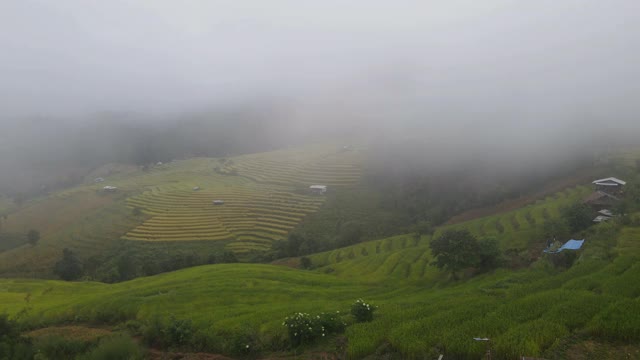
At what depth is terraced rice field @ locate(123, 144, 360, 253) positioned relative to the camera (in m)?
78.4

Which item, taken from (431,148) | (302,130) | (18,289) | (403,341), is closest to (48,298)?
(18,289)

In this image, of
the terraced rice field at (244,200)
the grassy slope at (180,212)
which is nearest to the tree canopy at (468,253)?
the terraced rice field at (244,200)

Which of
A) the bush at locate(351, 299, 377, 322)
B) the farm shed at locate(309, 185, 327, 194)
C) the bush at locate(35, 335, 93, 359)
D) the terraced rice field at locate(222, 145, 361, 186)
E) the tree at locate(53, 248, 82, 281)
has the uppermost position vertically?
the bush at locate(351, 299, 377, 322)

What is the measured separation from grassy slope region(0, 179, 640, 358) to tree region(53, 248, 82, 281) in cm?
1408

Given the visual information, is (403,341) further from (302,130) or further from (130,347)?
(302,130)

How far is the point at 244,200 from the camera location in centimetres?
9431

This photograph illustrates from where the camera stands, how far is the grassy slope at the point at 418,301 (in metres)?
13.4

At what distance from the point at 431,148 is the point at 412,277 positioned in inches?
3900

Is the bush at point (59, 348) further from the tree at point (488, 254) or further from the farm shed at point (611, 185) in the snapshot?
the farm shed at point (611, 185)

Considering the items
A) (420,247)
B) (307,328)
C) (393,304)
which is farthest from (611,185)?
(307,328)

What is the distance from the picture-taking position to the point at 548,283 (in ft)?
66.2

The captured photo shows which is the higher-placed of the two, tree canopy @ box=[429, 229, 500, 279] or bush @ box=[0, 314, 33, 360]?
bush @ box=[0, 314, 33, 360]

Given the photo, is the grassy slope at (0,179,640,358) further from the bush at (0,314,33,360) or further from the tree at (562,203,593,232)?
the bush at (0,314,33,360)

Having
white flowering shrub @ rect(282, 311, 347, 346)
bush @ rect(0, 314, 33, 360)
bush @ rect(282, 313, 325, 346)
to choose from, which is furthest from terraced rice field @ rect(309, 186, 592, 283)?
bush @ rect(0, 314, 33, 360)
